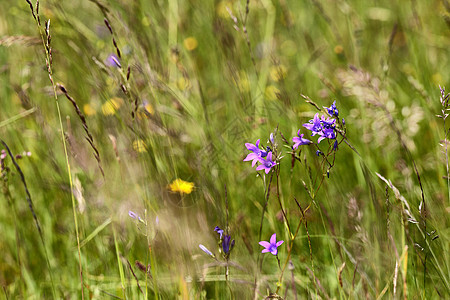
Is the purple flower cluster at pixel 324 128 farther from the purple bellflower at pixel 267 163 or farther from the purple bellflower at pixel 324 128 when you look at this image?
the purple bellflower at pixel 267 163

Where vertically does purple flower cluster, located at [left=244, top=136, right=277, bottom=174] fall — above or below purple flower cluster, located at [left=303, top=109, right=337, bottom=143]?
below

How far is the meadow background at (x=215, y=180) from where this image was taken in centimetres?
127

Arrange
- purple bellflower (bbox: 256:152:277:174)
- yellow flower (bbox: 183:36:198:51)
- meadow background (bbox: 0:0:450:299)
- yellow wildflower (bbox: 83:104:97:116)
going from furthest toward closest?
yellow flower (bbox: 183:36:198:51)
yellow wildflower (bbox: 83:104:97:116)
meadow background (bbox: 0:0:450:299)
purple bellflower (bbox: 256:152:277:174)

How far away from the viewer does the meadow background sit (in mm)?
1269

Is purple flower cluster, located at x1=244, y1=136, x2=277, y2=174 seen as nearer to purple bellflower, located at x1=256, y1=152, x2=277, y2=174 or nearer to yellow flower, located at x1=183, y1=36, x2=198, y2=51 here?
purple bellflower, located at x1=256, y1=152, x2=277, y2=174

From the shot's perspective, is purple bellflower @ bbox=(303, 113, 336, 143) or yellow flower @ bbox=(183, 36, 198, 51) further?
yellow flower @ bbox=(183, 36, 198, 51)

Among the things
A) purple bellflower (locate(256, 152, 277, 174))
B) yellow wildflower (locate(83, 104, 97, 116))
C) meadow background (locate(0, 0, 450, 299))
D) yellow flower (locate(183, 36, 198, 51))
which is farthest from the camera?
yellow flower (locate(183, 36, 198, 51))

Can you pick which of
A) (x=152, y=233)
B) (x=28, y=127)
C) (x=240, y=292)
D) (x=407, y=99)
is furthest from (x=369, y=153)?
(x=28, y=127)

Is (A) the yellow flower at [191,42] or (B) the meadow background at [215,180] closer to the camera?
(B) the meadow background at [215,180]

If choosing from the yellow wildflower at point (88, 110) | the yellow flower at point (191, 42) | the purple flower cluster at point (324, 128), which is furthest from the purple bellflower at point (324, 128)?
the yellow flower at point (191, 42)

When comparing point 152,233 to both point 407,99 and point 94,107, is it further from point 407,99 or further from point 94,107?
point 407,99

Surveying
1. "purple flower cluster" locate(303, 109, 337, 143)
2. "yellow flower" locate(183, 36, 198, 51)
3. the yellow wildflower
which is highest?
"yellow flower" locate(183, 36, 198, 51)

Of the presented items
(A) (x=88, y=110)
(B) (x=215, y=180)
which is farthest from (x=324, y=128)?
(A) (x=88, y=110)

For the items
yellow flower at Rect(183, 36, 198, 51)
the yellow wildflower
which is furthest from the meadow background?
yellow flower at Rect(183, 36, 198, 51)
